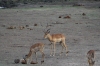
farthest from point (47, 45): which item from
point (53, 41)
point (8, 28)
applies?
point (8, 28)

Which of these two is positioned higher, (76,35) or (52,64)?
(52,64)

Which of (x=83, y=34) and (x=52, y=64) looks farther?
(x=83, y=34)

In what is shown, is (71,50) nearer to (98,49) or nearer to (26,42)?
(98,49)

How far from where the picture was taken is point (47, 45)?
72.0 ft

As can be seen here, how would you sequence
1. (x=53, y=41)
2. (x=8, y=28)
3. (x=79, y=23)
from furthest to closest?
(x=79, y=23)
(x=8, y=28)
(x=53, y=41)

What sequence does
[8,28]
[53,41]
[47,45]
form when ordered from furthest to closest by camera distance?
1. [8,28]
2. [47,45]
3. [53,41]

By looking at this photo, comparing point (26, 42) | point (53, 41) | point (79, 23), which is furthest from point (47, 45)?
point (79, 23)

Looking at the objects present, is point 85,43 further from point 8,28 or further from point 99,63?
point 8,28

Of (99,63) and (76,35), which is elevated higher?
(99,63)

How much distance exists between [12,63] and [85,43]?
641 cm

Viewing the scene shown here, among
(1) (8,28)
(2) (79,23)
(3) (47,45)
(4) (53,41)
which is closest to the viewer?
(4) (53,41)

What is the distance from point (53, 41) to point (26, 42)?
4517 mm

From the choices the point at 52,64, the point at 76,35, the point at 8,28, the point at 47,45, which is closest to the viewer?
the point at 52,64

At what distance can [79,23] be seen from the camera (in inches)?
1334
